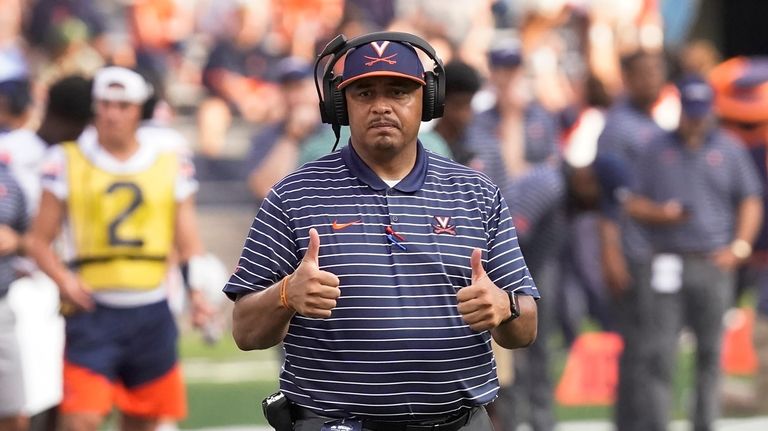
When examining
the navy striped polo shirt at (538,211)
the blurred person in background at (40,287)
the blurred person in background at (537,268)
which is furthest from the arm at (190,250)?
the navy striped polo shirt at (538,211)

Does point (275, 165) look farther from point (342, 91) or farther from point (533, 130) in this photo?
point (342, 91)

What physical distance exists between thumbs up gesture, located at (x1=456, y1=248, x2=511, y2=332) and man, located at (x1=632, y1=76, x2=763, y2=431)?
5.71 m

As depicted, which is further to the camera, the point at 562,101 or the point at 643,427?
the point at 562,101

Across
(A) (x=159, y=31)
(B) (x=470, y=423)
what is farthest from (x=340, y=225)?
(A) (x=159, y=31)

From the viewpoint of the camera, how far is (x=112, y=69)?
8.38 meters

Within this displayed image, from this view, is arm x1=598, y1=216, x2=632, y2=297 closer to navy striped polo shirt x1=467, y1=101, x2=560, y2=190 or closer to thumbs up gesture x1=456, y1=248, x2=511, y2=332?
navy striped polo shirt x1=467, y1=101, x2=560, y2=190

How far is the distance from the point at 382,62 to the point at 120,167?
3.53 meters

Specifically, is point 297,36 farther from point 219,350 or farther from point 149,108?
point 149,108

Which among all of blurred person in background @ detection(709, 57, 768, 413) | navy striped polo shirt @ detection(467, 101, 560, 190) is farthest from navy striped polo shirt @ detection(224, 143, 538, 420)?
blurred person in background @ detection(709, 57, 768, 413)

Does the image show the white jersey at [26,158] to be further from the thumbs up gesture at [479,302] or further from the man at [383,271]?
the thumbs up gesture at [479,302]

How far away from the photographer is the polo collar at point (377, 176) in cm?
496

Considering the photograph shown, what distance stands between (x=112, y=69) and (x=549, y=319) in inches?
125

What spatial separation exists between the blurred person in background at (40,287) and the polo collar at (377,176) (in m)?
3.71

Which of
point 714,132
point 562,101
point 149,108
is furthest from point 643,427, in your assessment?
point 562,101
